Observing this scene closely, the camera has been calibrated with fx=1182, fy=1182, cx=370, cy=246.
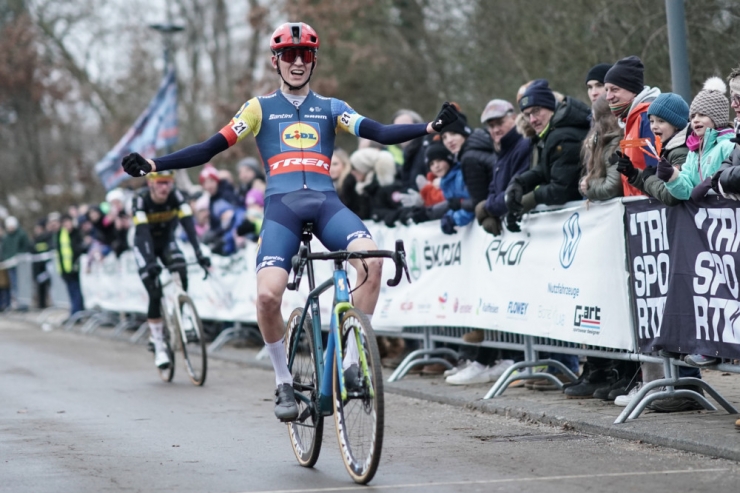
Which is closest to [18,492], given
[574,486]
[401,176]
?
[574,486]

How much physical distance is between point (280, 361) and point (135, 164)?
1.51 metres

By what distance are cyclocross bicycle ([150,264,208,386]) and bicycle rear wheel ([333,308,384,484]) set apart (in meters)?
5.84

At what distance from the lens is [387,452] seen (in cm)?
752

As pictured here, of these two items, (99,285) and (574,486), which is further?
(99,285)

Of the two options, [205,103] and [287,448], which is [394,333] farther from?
[205,103]

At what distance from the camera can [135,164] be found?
6.90 m

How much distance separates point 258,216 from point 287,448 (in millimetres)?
8304

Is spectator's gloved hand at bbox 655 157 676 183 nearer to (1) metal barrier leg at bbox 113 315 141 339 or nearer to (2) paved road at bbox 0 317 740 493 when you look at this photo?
(2) paved road at bbox 0 317 740 493

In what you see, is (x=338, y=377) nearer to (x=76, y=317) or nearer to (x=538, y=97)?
(x=538, y=97)

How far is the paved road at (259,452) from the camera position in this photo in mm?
6402

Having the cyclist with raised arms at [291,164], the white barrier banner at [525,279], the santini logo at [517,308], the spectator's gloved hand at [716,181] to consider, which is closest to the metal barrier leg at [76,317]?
the white barrier banner at [525,279]

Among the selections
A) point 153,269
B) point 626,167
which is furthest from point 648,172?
point 153,269

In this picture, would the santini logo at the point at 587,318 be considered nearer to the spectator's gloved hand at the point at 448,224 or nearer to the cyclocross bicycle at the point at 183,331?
the spectator's gloved hand at the point at 448,224

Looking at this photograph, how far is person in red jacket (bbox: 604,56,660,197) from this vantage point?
857 centimetres
